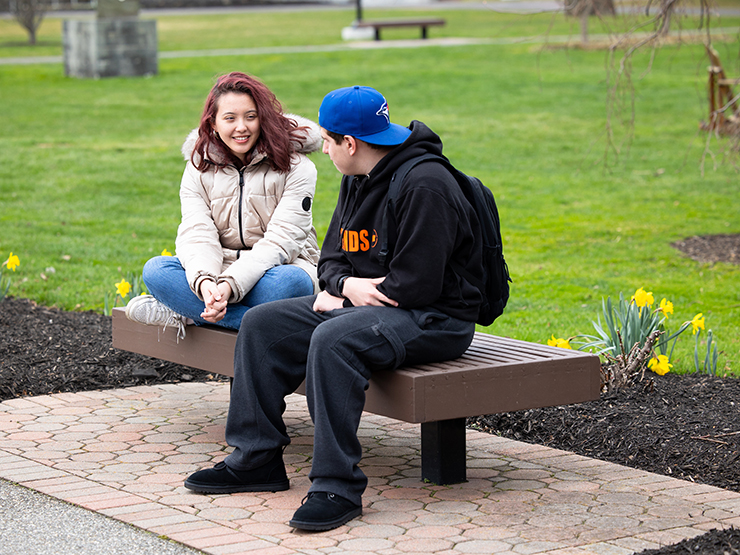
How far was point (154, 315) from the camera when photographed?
472 centimetres

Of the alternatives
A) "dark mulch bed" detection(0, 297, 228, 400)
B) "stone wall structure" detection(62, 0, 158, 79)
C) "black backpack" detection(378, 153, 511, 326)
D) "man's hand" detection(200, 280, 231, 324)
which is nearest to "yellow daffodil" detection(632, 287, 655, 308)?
"black backpack" detection(378, 153, 511, 326)

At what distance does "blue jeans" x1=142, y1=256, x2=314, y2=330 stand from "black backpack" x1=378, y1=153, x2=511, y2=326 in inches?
30.5

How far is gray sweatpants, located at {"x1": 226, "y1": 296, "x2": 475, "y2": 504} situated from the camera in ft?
11.8

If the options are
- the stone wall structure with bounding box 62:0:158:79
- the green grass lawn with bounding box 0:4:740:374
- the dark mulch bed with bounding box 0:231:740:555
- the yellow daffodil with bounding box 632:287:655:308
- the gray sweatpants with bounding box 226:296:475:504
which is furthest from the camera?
the stone wall structure with bounding box 62:0:158:79

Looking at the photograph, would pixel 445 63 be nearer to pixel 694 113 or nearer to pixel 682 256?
pixel 694 113

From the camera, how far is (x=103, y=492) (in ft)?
12.8

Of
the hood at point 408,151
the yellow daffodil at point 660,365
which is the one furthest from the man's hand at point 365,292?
the yellow daffodil at point 660,365

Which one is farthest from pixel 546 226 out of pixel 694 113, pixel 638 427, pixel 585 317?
pixel 694 113

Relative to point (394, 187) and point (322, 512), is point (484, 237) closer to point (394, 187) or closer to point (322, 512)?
point (394, 187)

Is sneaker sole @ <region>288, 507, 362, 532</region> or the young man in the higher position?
the young man

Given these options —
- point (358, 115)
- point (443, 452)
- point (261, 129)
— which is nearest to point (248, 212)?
point (261, 129)

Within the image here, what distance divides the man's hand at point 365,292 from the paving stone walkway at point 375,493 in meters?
0.74

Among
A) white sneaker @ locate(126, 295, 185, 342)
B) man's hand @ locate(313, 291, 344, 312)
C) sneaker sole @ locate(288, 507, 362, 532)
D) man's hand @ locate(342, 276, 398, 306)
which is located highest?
man's hand @ locate(342, 276, 398, 306)

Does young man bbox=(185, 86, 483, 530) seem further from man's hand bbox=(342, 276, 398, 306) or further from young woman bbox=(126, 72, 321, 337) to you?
young woman bbox=(126, 72, 321, 337)
